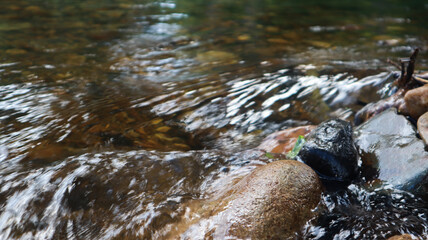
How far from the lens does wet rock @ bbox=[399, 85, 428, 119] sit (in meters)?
3.33

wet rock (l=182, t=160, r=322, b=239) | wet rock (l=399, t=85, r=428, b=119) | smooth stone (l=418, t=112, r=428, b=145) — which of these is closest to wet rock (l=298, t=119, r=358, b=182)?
wet rock (l=182, t=160, r=322, b=239)

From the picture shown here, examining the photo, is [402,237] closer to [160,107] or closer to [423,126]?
[423,126]

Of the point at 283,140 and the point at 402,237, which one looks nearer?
the point at 402,237

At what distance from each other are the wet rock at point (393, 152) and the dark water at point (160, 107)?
159mm

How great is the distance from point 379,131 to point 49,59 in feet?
18.6

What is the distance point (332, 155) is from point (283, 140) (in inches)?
31.1

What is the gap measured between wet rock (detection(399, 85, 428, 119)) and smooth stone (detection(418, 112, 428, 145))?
0.79 ft

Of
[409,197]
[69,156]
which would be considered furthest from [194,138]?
[409,197]

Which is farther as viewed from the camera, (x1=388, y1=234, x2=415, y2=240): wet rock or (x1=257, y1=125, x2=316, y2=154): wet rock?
(x1=257, y1=125, x2=316, y2=154): wet rock

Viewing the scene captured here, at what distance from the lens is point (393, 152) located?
306 centimetres

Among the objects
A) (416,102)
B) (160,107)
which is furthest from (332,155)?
(160,107)

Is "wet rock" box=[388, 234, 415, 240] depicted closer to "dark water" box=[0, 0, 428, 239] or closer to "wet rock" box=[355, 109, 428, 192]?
"dark water" box=[0, 0, 428, 239]

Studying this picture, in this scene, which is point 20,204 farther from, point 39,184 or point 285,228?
point 285,228

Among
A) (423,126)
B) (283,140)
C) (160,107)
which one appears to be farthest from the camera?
(160,107)
